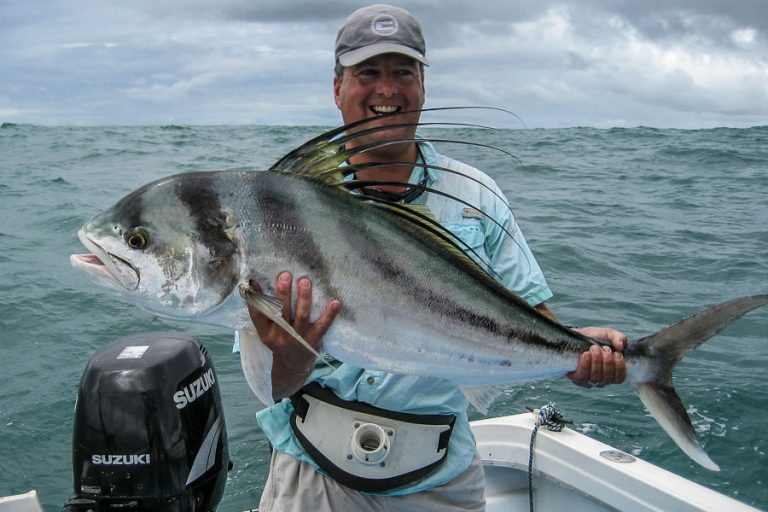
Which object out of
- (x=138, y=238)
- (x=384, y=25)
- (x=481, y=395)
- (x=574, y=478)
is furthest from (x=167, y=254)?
(x=574, y=478)

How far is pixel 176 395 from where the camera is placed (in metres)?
2.91

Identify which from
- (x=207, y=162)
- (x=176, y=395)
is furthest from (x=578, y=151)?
(x=176, y=395)

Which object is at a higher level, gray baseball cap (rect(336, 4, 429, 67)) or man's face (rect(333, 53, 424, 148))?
gray baseball cap (rect(336, 4, 429, 67))

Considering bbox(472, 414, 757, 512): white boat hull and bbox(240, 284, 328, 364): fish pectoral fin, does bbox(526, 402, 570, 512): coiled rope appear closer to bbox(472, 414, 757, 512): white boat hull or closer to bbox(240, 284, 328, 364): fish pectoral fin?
bbox(472, 414, 757, 512): white boat hull

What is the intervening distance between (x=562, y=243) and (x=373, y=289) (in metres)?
9.45

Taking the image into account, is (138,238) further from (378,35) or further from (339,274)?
(378,35)

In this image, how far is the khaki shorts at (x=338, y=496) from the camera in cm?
272

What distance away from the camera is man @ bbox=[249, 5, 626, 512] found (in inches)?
106

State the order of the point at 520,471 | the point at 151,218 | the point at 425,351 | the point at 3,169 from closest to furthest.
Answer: the point at 151,218 < the point at 425,351 < the point at 520,471 < the point at 3,169

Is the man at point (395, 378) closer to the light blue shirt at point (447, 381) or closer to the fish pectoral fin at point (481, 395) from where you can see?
the light blue shirt at point (447, 381)

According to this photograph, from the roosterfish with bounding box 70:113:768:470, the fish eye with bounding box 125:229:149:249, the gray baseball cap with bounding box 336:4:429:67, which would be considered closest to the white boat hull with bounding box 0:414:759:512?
the roosterfish with bounding box 70:113:768:470

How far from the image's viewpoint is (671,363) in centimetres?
241

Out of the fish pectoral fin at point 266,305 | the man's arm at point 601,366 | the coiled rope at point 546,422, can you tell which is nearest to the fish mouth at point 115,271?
the fish pectoral fin at point 266,305

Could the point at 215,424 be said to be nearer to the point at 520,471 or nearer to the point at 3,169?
the point at 520,471
